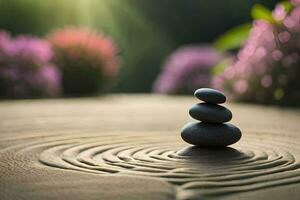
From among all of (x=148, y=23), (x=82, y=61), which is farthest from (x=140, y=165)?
(x=148, y=23)

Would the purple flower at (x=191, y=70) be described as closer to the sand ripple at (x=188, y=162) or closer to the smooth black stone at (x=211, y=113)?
the sand ripple at (x=188, y=162)

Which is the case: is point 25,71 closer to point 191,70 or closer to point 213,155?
point 191,70

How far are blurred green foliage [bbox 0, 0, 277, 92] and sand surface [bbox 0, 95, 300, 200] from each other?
736 cm

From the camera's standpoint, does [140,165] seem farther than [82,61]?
No

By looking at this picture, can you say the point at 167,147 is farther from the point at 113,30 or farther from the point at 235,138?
the point at 113,30

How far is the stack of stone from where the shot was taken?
7.45 feet

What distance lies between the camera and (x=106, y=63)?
8.23 m

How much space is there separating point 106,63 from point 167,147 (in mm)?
5830

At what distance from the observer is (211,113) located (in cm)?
230

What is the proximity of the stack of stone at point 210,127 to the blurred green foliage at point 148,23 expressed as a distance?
8.39 meters

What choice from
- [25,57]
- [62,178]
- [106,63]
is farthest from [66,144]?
[106,63]

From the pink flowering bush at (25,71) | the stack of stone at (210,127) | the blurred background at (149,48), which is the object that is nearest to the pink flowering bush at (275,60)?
the blurred background at (149,48)

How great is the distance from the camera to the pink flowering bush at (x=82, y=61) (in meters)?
8.03

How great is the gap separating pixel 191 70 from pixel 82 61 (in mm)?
1736
